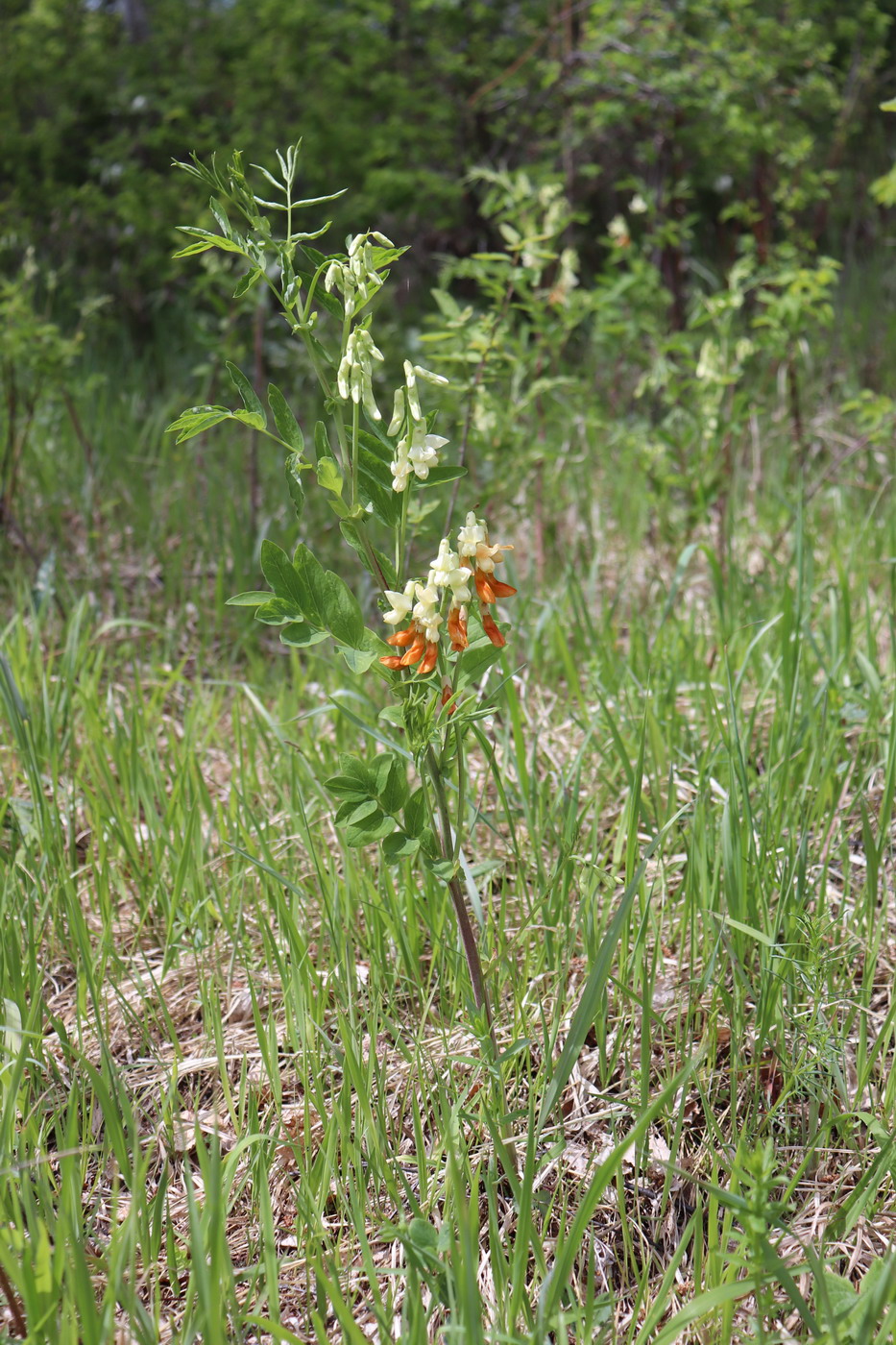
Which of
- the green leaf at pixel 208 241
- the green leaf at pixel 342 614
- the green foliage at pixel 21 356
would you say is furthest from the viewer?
the green foliage at pixel 21 356

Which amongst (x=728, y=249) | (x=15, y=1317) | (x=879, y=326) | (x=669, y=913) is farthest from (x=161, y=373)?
(x=15, y=1317)

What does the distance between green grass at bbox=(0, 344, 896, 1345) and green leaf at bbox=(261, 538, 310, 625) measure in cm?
45

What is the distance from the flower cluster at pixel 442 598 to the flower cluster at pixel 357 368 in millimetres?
179

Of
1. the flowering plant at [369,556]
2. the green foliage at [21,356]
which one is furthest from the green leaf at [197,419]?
the green foliage at [21,356]

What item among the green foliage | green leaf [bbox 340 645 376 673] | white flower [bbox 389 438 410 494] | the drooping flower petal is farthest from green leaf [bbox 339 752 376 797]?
the green foliage

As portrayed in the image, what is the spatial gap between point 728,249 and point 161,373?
3.73 meters

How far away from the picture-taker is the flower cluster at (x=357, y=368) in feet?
3.46

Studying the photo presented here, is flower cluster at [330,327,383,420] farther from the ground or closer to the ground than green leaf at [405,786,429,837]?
farther from the ground

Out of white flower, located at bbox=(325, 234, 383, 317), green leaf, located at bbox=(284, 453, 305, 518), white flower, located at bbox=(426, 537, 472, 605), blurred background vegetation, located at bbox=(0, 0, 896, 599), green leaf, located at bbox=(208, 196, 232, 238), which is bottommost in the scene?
white flower, located at bbox=(426, 537, 472, 605)

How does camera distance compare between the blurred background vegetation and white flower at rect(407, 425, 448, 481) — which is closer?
white flower at rect(407, 425, 448, 481)

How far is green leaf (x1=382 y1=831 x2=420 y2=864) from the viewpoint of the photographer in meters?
1.17

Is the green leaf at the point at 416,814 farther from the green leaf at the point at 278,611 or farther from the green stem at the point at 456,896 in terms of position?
the green leaf at the point at 278,611

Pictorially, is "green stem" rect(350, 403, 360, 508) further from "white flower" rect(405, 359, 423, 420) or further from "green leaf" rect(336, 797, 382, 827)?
"green leaf" rect(336, 797, 382, 827)

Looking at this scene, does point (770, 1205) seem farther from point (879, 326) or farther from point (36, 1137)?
point (879, 326)
